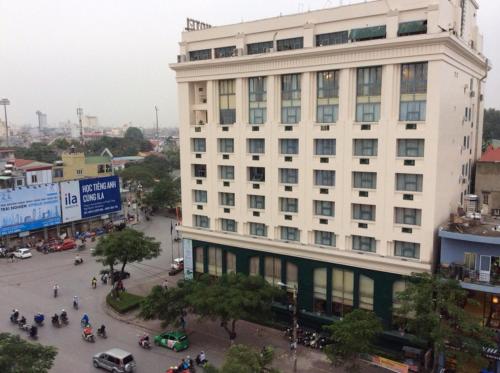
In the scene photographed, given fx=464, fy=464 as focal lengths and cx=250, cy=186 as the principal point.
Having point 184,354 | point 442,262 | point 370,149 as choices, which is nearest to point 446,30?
point 370,149

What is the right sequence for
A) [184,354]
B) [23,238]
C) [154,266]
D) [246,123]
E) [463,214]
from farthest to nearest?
[23,238]
[154,266]
[246,123]
[463,214]
[184,354]

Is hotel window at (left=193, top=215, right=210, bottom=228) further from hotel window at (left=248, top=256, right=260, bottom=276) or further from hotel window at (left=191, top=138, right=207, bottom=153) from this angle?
hotel window at (left=191, top=138, right=207, bottom=153)

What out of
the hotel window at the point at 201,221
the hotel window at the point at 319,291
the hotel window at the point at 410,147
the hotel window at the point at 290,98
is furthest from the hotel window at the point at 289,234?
the hotel window at the point at 410,147

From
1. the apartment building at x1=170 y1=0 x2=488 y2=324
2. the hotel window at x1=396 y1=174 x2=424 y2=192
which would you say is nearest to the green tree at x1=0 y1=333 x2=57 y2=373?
the apartment building at x1=170 y1=0 x2=488 y2=324

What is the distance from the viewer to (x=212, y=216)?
132 feet

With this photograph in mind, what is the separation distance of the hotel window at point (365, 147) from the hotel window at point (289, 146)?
4656mm

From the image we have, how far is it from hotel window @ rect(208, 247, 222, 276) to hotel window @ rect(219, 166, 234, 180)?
21.0ft

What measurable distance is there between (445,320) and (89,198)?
171 ft

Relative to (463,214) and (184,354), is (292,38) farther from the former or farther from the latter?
(184,354)

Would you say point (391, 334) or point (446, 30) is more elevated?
point (446, 30)

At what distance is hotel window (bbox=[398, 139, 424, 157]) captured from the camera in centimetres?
3042

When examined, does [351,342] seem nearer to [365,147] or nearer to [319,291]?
[319,291]

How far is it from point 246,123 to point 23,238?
123 ft

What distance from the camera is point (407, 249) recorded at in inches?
1244
